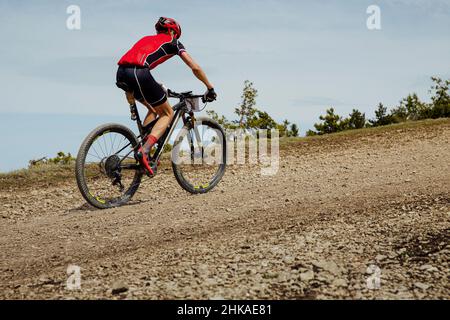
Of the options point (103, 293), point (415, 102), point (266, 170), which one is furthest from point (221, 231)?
point (415, 102)

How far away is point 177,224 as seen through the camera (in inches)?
285

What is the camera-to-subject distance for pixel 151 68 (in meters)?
8.05

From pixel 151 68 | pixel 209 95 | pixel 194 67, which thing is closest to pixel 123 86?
pixel 151 68

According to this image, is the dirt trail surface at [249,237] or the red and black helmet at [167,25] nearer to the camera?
the dirt trail surface at [249,237]

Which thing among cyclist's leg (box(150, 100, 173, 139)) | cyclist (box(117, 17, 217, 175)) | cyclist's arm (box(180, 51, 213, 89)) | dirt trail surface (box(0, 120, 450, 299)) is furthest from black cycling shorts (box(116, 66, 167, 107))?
dirt trail surface (box(0, 120, 450, 299))

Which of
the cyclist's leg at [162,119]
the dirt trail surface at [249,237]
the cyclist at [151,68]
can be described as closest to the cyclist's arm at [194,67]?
the cyclist at [151,68]

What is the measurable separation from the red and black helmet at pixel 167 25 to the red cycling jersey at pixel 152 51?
0.38 ft

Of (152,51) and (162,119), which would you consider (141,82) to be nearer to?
(152,51)

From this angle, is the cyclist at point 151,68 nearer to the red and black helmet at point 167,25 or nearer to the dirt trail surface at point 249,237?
the red and black helmet at point 167,25

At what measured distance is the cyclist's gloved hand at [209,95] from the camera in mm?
8859

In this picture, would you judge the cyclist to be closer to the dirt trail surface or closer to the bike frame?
the bike frame

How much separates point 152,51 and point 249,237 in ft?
11.4

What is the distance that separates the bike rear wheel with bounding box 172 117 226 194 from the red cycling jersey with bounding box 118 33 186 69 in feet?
5.24
